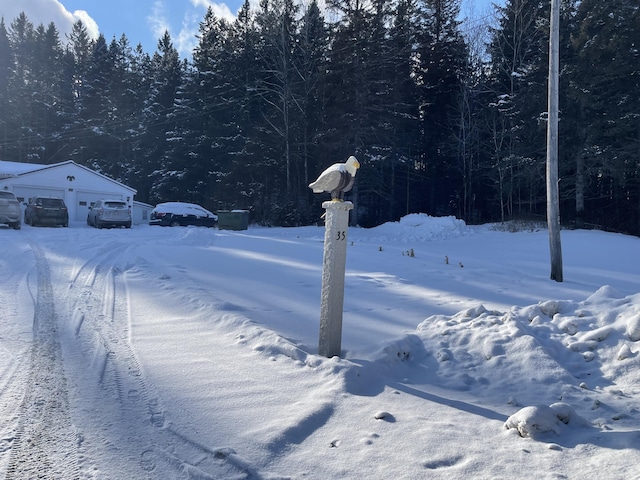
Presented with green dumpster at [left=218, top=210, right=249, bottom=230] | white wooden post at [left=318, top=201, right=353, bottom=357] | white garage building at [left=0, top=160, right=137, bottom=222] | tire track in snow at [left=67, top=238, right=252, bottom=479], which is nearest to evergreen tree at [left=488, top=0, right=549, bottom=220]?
green dumpster at [left=218, top=210, right=249, bottom=230]

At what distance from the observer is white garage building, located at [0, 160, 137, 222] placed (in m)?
29.5

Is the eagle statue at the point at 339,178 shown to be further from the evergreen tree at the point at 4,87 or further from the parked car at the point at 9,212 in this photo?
the evergreen tree at the point at 4,87

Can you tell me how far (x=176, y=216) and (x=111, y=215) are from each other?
18.5ft

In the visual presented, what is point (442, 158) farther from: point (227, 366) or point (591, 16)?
point (227, 366)

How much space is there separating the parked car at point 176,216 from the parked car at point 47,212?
6073 mm

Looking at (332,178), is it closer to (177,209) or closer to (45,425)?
(45,425)

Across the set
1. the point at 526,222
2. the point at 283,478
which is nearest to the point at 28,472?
the point at 283,478

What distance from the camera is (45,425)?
3.49 m

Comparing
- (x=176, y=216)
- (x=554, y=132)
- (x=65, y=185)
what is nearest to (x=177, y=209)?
(x=176, y=216)

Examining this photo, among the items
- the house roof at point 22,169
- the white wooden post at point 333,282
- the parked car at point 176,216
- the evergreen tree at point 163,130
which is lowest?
the white wooden post at point 333,282

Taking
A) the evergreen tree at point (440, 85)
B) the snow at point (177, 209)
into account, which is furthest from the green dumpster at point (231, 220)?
the evergreen tree at point (440, 85)

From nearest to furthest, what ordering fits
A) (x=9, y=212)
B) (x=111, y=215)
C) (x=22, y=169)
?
1. (x=9, y=212)
2. (x=111, y=215)
3. (x=22, y=169)

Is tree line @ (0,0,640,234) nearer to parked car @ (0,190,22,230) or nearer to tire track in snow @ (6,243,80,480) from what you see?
parked car @ (0,190,22,230)

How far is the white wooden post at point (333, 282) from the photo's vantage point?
4.99 metres
